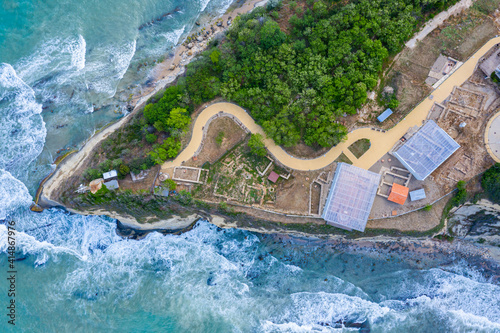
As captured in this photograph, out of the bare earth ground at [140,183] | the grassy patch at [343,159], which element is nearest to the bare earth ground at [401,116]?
the bare earth ground at [140,183]

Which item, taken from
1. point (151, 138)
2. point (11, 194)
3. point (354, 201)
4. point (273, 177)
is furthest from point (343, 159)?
point (11, 194)

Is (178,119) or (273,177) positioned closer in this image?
(178,119)

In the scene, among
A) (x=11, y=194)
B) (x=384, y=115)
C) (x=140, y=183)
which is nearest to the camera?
(x=384, y=115)

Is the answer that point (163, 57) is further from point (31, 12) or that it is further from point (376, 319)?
point (376, 319)

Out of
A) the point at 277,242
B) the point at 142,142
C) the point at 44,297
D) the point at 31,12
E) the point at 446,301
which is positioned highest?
the point at 31,12

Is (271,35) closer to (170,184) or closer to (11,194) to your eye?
(170,184)

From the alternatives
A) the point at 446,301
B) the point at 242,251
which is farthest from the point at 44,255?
the point at 446,301
